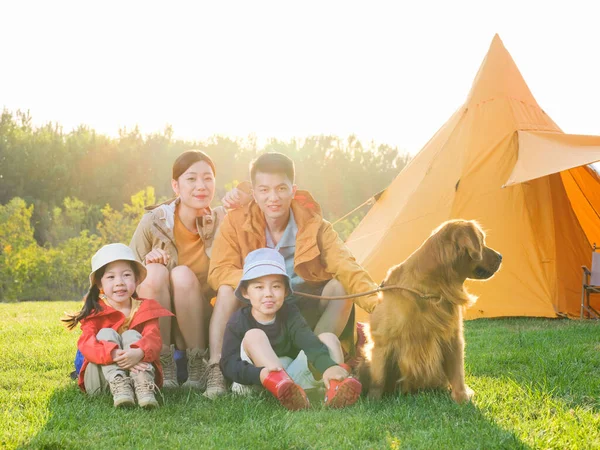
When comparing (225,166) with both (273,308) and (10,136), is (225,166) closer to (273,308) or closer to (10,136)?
(10,136)

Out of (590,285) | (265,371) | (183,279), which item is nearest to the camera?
(265,371)

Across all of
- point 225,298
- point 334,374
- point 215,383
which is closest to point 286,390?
point 334,374

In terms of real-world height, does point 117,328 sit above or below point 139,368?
above

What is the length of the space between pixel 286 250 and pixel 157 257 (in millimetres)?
725

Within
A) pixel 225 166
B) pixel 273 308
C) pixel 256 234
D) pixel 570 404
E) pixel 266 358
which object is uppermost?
pixel 225 166

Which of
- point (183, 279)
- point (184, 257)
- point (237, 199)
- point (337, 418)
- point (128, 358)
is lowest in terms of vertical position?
point (337, 418)

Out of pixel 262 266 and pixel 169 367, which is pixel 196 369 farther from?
pixel 262 266

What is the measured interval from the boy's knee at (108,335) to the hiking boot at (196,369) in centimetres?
51

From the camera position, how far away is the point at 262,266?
305 cm

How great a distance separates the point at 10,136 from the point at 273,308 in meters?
21.6

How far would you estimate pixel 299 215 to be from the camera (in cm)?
347

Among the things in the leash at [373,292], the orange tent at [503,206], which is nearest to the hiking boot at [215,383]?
the leash at [373,292]

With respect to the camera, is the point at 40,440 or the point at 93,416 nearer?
the point at 40,440

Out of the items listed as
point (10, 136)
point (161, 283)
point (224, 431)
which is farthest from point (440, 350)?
point (10, 136)
